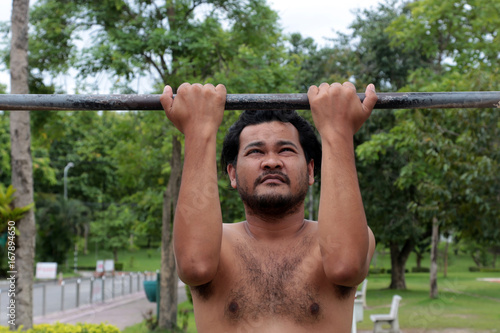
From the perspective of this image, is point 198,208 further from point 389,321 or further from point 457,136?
point 389,321

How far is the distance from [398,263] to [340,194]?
26644mm

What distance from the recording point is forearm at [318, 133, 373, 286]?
6.27ft

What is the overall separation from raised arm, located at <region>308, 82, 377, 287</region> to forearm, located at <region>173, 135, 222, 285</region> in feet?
1.23

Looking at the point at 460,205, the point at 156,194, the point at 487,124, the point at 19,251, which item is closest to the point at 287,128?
the point at 19,251

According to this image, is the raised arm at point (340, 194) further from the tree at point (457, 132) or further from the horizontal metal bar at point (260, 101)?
the tree at point (457, 132)

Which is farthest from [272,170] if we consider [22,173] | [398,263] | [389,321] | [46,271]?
[398,263]

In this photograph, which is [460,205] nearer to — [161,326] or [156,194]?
[161,326]

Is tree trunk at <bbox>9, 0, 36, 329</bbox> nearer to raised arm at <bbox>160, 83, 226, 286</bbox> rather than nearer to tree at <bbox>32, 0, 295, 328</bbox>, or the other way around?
tree at <bbox>32, 0, 295, 328</bbox>

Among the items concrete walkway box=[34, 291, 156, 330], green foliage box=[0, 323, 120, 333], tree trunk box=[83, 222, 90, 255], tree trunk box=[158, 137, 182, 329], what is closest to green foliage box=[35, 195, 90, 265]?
tree trunk box=[83, 222, 90, 255]

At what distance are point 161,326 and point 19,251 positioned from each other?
6.39 metres

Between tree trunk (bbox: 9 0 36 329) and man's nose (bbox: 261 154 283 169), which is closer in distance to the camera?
man's nose (bbox: 261 154 283 169)

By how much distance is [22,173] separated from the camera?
299 inches

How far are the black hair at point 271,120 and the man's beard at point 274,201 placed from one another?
189 millimetres

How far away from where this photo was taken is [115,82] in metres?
12.0
